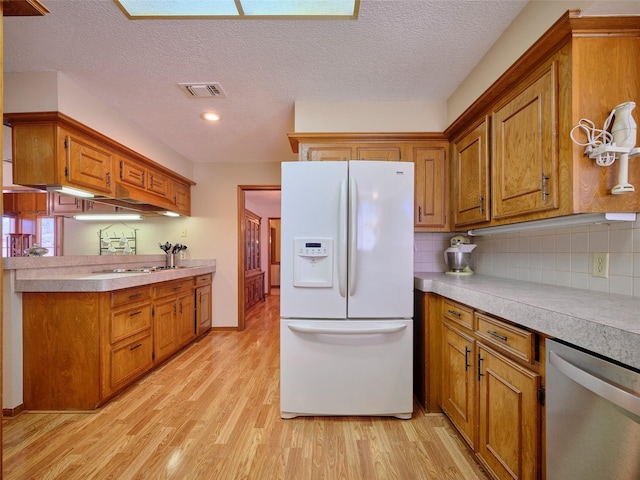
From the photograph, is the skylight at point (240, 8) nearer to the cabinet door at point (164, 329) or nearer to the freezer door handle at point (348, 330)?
the freezer door handle at point (348, 330)

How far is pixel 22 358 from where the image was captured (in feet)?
6.61

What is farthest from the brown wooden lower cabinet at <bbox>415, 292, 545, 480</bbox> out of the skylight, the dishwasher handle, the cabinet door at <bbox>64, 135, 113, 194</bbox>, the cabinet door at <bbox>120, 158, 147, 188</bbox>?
the cabinet door at <bbox>120, 158, 147, 188</bbox>

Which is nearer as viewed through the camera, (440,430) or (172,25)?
(172,25)

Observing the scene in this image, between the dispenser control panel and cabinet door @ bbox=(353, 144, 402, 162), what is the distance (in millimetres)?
953

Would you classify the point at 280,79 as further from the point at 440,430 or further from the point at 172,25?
the point at 440,430

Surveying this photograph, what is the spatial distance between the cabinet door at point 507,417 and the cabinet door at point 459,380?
0.08 metres

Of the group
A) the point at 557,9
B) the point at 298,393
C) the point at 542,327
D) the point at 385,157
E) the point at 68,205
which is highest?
the point at 557,9

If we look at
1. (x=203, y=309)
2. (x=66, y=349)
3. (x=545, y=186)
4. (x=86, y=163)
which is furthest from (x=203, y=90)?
(x=203, y=309)

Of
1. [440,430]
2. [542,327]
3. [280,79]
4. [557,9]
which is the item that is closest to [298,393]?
[440,430]

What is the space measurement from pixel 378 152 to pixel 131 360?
262 cm

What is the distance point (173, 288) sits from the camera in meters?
3.05

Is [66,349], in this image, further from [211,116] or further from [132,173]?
[211,116]

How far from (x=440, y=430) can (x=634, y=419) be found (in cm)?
131

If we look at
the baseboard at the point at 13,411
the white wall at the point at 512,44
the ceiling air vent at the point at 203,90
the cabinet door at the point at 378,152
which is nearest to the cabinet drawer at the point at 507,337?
the white wall at the point at 512,44
